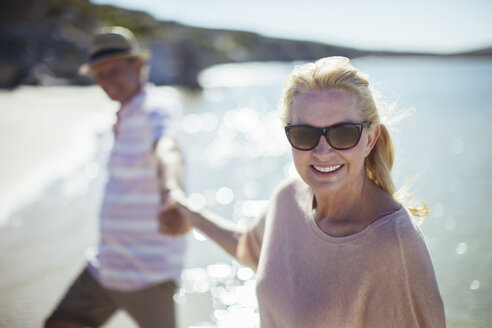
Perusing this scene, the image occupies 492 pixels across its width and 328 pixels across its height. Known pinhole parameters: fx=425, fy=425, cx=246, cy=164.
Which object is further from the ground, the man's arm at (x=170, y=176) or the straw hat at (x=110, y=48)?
the straw hat at (x=110, y=48)

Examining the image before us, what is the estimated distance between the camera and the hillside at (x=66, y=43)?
41031 millimetres

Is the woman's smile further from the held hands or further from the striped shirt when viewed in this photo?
the striped shirt

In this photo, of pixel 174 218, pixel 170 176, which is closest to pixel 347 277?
pixel 174 218

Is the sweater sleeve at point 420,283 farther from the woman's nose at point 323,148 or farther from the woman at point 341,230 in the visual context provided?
the woman's nose at point 323,148

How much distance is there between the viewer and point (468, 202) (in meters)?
10.6

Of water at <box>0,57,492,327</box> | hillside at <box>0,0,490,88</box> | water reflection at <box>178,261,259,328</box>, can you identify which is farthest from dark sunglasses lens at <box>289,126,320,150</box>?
hillside at <box>0,0,490,88</box>

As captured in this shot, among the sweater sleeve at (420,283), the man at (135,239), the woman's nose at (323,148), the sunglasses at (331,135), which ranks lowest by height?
the man at (135,239)

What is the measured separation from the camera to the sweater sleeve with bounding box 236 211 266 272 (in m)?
2.16

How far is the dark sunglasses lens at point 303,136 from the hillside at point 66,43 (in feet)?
125

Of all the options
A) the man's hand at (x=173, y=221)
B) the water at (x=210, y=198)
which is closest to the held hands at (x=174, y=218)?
the man's hand at (x=173, y=221)

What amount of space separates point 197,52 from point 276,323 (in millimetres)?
64366

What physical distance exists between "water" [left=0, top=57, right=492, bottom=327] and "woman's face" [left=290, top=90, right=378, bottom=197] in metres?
0.31

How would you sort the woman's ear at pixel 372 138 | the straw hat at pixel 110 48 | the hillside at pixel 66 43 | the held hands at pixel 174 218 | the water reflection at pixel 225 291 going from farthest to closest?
the hillside at pixel 66 43
the water reflection at pixel 225 291
the straw hat at pixel 110 48
the held hands at pixel 174 218
the woman's ear at pixel 372 138

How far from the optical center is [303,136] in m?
1.72
